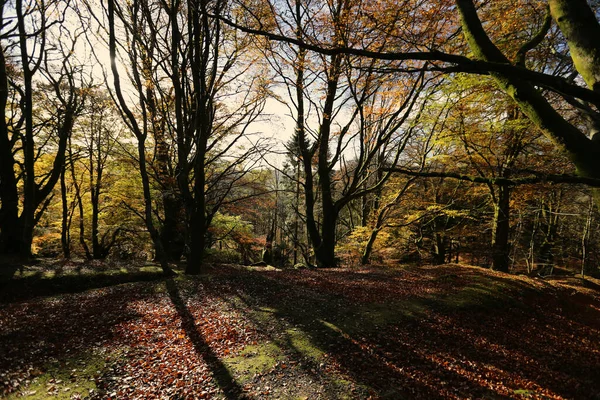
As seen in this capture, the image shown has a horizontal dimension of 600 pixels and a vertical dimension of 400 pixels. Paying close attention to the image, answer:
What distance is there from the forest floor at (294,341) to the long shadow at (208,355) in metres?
0.02

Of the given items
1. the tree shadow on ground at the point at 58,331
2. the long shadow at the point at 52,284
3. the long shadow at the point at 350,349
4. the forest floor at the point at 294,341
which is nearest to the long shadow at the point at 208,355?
the forest floor at the point at 294,341

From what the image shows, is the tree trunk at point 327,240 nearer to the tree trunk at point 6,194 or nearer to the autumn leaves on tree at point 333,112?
the autumn leaves on tree at point 333,112

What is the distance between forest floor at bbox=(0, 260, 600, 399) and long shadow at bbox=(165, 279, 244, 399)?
2 cm

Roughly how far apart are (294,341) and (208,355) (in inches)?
61.0

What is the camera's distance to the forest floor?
4137 mm

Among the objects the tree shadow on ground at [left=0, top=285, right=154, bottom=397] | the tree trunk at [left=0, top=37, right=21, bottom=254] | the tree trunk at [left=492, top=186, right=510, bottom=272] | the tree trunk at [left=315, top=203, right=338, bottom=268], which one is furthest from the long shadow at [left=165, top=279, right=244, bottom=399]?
the tree trunk at [left=492, top=186, right=510, bottom=272]

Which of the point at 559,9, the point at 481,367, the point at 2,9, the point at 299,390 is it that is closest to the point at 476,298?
the point at 481,367

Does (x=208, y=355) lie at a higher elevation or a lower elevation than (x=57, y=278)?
lower

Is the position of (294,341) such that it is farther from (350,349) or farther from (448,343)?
(448,343)

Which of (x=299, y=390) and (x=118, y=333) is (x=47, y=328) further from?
(x=299, y=390)

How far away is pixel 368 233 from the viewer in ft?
51.1

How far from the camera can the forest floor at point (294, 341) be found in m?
4.14

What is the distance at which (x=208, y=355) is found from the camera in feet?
15.8

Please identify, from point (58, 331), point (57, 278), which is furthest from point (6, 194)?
point (58, 331)
